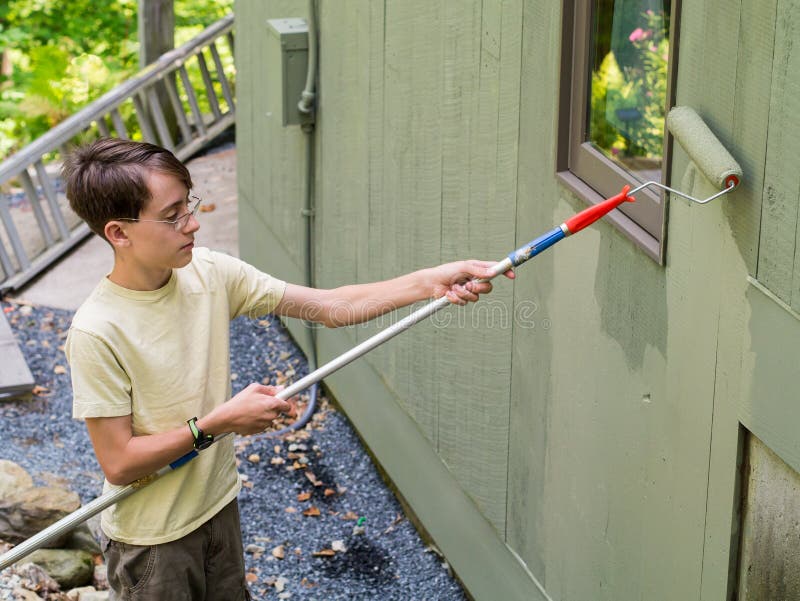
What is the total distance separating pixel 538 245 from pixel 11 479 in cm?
306

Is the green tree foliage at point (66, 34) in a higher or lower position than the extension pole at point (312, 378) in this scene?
lower

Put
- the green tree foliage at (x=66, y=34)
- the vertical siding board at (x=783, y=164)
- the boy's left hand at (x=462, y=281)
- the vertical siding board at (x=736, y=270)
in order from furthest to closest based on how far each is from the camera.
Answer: the green tree foliage at (x=66, y=34) < the boy's left hand at (x=462, y=281) < the vertical siding board at (x=736, y=270) < the vertical siding board at (x=783, y=164)

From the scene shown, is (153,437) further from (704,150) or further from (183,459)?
(704,150)

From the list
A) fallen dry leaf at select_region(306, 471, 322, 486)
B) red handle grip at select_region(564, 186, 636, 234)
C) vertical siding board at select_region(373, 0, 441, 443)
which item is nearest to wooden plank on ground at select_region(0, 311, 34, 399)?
fallen dry leaf at select_region(306, 471, 322, 486)

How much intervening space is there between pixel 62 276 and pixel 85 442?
119 inches

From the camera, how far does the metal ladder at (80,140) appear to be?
889 cm

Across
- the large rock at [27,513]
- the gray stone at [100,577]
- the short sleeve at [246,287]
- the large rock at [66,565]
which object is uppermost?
the short sleeve at [246,287]

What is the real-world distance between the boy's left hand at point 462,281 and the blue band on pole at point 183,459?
76cm

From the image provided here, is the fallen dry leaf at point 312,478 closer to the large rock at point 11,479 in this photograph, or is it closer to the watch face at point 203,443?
the large rock at point 11,479

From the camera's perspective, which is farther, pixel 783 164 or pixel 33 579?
pixel 33 579

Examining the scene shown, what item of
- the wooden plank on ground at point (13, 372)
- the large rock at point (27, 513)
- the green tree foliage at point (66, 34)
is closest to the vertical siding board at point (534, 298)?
the large rock at point (27, 513)

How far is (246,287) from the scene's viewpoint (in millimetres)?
3170

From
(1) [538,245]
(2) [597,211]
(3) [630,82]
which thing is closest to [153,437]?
(1) [538,245]

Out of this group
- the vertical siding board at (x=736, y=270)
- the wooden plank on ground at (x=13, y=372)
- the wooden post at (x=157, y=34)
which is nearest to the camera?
the vertical siding board at (x=736, y=270)
